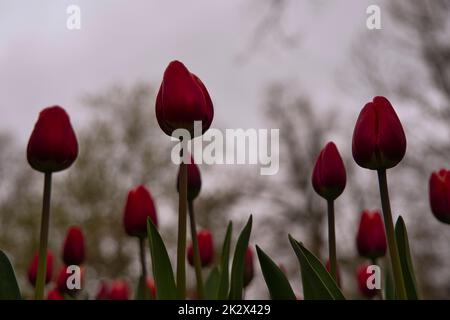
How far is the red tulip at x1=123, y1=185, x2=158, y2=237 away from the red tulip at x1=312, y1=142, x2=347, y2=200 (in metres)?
0.51

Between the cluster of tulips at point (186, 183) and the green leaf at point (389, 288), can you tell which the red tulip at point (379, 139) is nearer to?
the cluster of tulips at point (186, 183)

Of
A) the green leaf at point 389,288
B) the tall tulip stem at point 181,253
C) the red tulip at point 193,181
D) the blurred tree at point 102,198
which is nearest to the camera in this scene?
the tall tulip stem at point 181,253

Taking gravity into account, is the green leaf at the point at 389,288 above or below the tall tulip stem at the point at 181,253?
below

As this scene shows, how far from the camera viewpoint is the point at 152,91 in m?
15.0

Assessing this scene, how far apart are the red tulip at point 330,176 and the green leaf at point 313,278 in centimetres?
19

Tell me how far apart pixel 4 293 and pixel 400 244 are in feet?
2.64

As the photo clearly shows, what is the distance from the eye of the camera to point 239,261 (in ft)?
3.85

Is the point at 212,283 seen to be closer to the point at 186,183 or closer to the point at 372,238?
the point at 372,238

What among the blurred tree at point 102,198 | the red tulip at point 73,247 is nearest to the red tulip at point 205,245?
the red tulip at point 73,247

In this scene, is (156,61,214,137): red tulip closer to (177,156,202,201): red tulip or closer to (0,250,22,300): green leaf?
(0,250,22,300): green leaf

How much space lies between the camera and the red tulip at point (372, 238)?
164 centimetres

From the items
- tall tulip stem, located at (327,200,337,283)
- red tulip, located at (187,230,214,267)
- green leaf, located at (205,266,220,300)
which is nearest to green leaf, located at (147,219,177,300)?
tall tulip stem, located at (327,200,337,283)
